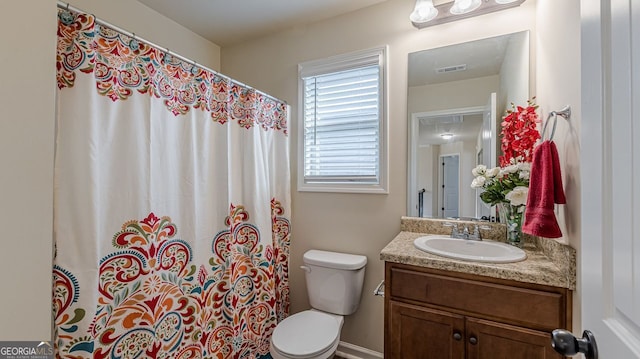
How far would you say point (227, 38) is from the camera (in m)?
2.38

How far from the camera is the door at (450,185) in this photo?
5.75 ft

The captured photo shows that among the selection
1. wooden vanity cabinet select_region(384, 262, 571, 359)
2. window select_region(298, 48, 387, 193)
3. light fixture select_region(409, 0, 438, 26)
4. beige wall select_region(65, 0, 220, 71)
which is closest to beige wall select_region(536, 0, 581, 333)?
wooden vanity cabinet select_region(384, 262, 571, 359)

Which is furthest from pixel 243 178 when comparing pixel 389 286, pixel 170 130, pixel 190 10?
pixel 190 10

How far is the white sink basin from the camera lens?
1313 mm

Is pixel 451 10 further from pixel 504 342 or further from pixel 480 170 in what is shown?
pixel 504 342

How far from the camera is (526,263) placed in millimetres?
1215

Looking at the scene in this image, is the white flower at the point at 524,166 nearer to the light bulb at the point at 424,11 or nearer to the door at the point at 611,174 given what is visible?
the door at the point at 611,174

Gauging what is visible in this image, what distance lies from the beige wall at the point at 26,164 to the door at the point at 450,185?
1809 mm

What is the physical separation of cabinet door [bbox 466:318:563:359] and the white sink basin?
11.0 inches

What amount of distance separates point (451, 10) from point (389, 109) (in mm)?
654

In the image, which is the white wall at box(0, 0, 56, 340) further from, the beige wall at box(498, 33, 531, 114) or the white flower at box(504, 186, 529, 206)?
the beige wall at box(498, 33, 531, 114)

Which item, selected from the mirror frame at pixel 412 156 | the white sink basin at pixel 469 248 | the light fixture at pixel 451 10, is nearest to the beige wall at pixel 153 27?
the light fixture at pixel 451 10

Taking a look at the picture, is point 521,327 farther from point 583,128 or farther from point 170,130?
point 170,130

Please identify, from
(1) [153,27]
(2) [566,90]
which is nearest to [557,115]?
(2) [566,90]
